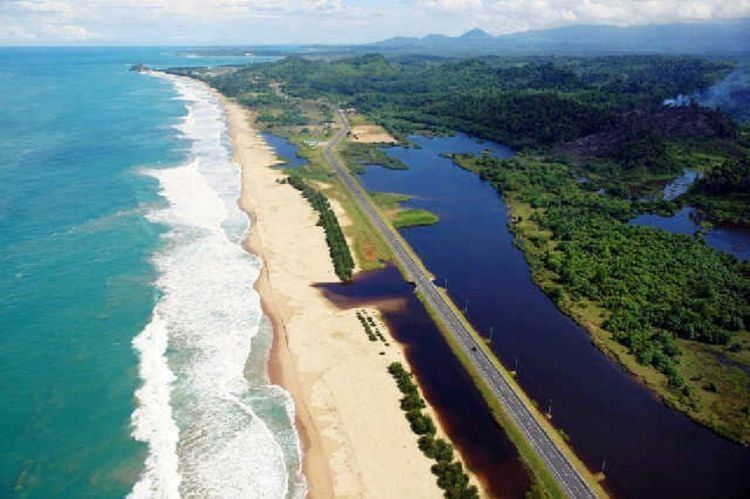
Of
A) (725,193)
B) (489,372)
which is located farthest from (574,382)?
(725,193)

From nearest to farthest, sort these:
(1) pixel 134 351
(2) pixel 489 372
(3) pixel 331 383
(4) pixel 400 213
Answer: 1. (3) pixel 331 383
2. (2) pixel 489 372
3. (1) pixel 134 351
4. (4) pixel 400 213

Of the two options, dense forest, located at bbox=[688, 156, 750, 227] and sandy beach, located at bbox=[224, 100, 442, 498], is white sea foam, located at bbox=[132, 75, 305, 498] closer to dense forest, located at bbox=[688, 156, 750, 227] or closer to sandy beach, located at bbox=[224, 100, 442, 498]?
sandy beach, located at bbox=[224, 100, 442, 498]

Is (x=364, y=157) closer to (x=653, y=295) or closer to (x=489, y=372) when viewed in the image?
(x=653, y=295)

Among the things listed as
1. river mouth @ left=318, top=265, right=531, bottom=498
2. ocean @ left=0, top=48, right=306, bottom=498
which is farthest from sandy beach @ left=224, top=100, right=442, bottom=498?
river mouth @ left=318, top=265, right=531, bottom=498

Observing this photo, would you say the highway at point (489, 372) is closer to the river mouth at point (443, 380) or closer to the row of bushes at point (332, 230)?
the river mouth at point (443, 380)

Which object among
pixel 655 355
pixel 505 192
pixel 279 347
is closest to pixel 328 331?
pixel 279 347

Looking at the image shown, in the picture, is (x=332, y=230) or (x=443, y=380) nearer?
(x=443, y=380)

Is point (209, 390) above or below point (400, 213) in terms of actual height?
below

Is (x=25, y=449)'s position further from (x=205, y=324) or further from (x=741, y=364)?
(x=741, y=364)
